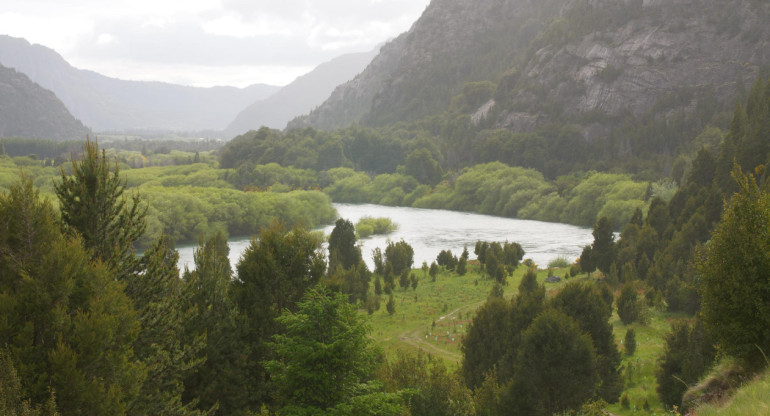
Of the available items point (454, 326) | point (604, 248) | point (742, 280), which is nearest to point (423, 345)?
point (454, 326)

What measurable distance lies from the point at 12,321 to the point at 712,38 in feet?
403

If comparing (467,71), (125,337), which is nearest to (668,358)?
(125,337)

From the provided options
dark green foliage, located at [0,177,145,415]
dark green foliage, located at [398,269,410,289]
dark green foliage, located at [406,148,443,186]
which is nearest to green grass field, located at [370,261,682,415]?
dark green foliage, located at [398,269,410,289]

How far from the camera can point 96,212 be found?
14406 millimetres

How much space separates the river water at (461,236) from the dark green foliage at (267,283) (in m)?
36.5

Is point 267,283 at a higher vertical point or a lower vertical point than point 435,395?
higher

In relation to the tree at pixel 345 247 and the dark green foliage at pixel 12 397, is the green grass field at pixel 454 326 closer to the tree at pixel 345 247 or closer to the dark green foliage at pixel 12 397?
the tree at pixel 345 247

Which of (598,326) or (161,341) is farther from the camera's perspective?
(598,326)

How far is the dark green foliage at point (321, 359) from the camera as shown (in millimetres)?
14562

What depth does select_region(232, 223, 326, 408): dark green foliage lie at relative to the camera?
17.8 meters

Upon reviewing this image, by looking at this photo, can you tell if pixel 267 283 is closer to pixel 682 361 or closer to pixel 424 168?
pixel 682 361

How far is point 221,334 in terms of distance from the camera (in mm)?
16953

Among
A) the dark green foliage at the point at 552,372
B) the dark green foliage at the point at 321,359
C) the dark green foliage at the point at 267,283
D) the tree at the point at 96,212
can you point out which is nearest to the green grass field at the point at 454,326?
the dark green foliage at the point at 267,283

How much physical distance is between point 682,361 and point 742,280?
32.0ft
